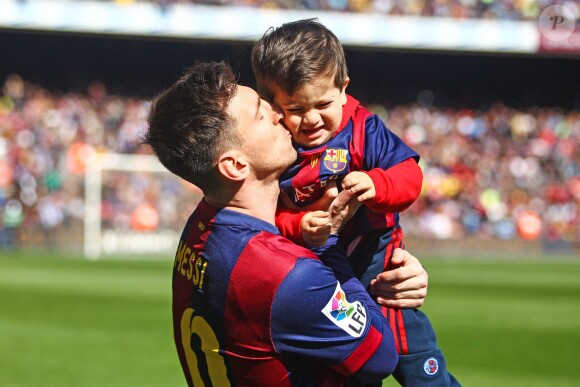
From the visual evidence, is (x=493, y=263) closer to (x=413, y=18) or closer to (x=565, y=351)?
(x=413, y=18)

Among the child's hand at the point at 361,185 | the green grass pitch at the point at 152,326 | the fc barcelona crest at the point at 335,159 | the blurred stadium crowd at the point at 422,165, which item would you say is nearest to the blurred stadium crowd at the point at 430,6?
the blurred stadium crowd at the point at 422,165

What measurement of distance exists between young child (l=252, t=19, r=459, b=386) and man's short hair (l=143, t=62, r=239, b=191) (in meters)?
0.46

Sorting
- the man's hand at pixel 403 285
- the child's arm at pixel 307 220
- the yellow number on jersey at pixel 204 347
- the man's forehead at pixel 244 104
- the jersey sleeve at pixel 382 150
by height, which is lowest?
the yellow number on jersey at pixel 204 347

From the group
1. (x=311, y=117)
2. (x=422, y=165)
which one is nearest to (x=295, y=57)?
(x=311, y=117)

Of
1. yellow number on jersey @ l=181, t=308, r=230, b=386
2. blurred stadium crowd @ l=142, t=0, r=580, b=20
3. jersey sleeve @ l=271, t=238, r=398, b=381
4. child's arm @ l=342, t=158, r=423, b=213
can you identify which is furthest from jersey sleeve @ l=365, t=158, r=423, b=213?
blurred stadium crowd @ l=142, t=0, r=580, b=20

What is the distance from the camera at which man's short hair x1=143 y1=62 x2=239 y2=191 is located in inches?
123

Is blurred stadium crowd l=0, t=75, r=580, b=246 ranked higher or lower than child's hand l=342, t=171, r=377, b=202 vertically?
lower

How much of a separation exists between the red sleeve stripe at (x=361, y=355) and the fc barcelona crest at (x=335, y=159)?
785 millimetres

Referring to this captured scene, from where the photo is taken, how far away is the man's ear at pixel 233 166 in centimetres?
322

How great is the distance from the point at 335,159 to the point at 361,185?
1.19ft

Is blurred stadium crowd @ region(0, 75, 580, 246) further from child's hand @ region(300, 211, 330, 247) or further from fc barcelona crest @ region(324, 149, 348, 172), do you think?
child's hand @ region(300, 211, 330, 247)

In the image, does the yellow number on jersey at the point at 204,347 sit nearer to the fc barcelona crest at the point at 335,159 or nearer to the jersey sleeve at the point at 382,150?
the fc barcelona crest at the point at 335,159

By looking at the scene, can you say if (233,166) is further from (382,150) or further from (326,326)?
(382,150)

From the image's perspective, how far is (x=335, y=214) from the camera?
352 cm
